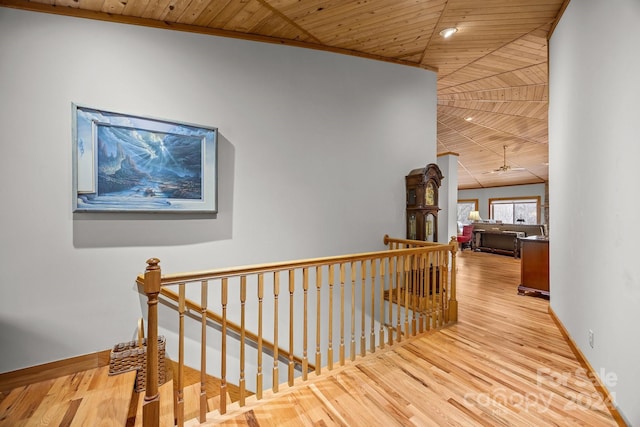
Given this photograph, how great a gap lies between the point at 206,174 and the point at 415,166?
2.89 m

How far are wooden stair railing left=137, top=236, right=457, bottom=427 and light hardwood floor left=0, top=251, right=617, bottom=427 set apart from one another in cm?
15

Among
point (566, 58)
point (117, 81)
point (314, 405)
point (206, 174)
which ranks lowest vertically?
point (314, 405)

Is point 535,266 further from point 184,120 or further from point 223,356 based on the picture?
point 184,120

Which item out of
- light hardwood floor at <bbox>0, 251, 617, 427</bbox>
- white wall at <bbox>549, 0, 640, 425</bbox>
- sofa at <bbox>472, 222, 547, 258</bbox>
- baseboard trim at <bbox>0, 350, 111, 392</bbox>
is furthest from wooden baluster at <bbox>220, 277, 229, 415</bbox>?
sofa at <bbox>472, 222, 547, 258</bbox>

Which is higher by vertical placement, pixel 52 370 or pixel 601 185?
pixel 601 185

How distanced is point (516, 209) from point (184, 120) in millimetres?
12642

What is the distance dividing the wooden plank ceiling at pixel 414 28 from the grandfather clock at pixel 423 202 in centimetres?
154

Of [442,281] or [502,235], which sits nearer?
[442,281]

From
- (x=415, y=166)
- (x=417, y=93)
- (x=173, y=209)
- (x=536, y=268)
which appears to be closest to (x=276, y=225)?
(x=173, y=209)

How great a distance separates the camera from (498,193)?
11766mm

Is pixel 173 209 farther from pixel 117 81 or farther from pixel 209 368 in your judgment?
pixel 209 368

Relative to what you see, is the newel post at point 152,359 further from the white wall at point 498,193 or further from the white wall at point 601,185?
the white wall at point 498,193

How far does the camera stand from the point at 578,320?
243 cm

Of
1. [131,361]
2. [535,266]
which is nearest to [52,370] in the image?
[131,361]
